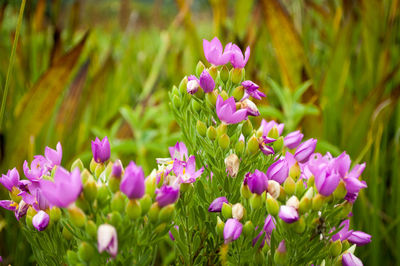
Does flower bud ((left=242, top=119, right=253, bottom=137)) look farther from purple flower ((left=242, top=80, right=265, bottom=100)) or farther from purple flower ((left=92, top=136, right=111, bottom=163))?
purple flower ((left=92, top=136, right=111, bottom=163))

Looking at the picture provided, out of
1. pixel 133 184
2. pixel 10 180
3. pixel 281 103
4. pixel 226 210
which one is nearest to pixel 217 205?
pixel 226 210

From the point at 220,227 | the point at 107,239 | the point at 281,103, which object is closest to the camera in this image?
the point at 107,239

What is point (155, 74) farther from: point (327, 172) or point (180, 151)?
point (327, 172)

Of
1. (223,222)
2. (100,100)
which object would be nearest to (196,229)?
(223,222)

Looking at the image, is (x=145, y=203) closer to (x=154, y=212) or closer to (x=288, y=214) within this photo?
(x=154, y=212)

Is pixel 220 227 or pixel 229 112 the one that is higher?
pixel 229 112

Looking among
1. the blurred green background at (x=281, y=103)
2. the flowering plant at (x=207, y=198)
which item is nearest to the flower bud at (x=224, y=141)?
the flowering plant at (x=207, y=198)

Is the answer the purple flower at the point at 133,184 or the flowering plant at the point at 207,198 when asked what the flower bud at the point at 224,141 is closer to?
the flowering plant at the point at 207,198
